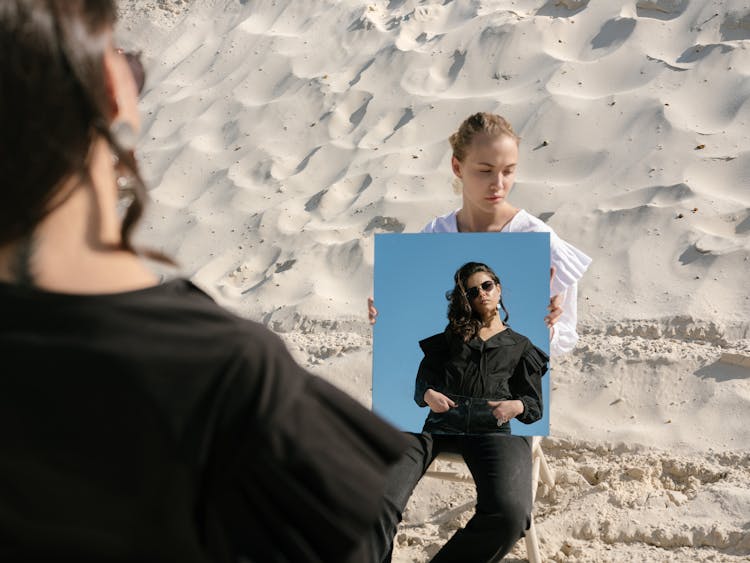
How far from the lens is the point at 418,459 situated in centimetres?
232

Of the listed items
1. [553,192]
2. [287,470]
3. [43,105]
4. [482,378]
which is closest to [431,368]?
[482,378]

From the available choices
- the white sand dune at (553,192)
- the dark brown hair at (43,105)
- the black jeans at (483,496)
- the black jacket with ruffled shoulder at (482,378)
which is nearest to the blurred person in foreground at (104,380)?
the dark brown hair at (43,105)

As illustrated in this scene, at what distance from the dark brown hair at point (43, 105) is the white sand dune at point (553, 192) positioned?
2051 millimetres

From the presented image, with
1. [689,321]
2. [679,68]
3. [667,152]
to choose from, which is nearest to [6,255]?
[689,321]

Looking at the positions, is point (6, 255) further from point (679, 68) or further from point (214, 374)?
point (679, 68)

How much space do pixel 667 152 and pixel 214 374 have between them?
323 centimetres

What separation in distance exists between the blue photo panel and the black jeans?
14 cm

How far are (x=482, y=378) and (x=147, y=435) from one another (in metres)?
1.70

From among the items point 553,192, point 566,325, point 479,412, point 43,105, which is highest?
point 553,192

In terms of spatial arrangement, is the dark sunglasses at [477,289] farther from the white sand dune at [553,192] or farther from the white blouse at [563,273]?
the white sand dune at [553,192]

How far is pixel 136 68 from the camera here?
858mm

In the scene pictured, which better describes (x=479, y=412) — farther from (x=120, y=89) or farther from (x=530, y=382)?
(x=120, y=89)

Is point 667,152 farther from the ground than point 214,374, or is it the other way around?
point 667,152

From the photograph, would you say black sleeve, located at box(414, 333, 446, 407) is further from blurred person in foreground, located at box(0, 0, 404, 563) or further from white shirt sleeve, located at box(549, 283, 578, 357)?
blurred person in foreground, located at box(0, 0, 404, 563)
